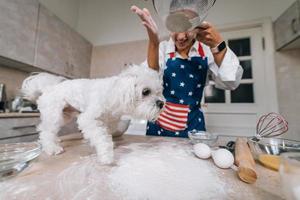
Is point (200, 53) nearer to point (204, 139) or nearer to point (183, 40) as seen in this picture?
point (183, 40)

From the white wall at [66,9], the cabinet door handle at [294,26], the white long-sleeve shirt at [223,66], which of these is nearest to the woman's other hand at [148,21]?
the white long-sleeve shirt at [223,66]

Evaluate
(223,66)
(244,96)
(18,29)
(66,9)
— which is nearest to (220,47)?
(223,66)

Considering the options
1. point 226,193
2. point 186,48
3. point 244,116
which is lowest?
point 226,193

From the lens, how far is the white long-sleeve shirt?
2.35 feet

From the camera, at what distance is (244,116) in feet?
5.47

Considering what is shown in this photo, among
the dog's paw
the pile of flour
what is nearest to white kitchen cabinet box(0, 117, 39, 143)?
the dog's paw

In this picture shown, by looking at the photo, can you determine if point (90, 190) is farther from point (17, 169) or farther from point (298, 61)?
point (298, 61)

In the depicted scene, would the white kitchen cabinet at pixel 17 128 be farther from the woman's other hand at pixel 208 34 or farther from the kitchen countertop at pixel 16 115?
the woman's other hand at pixel 208 34

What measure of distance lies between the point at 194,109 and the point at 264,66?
4.10 ft

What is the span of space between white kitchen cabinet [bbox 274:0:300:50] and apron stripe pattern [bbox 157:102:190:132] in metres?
1.20

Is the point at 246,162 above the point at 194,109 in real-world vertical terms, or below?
below

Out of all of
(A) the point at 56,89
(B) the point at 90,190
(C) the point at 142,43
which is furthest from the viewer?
(C) the point at 142,43

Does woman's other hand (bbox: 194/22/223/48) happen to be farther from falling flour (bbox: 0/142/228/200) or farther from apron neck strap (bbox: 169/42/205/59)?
falling flour (bbox: 0/142/228/200)

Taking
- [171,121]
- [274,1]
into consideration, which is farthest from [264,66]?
[171,121]
